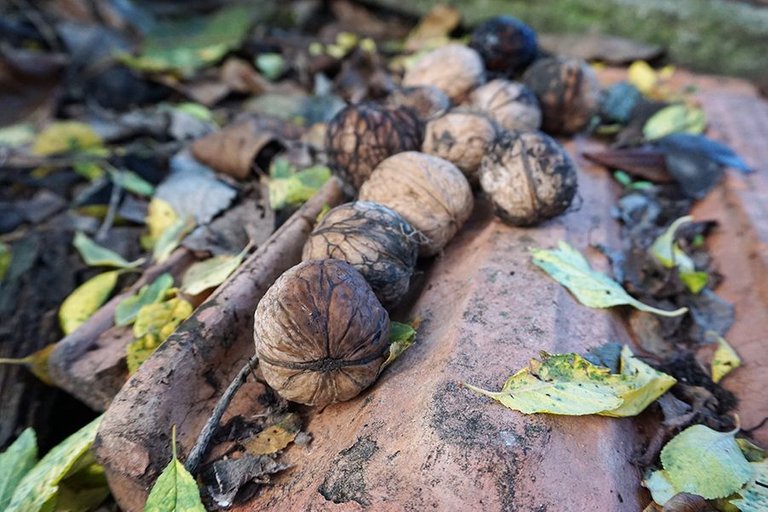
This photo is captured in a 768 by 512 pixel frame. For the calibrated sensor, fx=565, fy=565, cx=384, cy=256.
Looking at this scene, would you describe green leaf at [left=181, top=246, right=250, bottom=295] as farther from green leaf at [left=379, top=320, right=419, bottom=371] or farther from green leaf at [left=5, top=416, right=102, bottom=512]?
green leaf at [left=379, top=320, right=419, bottom=371]

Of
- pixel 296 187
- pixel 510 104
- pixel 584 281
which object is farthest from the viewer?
pixel 510 104

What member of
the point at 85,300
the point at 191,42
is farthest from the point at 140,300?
the point at 191,42

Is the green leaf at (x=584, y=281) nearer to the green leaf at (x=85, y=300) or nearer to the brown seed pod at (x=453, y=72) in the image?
the brown seed pod at (x=453, y=72)

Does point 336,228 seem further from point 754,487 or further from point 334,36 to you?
point 334,36

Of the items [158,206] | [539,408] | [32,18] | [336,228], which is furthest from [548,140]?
[32,18]

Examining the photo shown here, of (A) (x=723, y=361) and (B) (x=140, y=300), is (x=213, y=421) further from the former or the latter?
(A) (x=723, y=361)

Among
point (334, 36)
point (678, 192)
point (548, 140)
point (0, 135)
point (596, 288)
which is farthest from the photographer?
point (334, 36)
